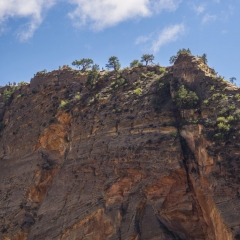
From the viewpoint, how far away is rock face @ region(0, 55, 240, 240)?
108 feet

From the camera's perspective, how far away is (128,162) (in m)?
36.8

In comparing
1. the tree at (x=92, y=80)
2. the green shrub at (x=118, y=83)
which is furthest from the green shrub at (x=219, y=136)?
the tree at (x=92, y=80)

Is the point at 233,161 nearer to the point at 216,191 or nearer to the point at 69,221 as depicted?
the point at 216,191

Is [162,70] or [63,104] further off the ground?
[162,70]

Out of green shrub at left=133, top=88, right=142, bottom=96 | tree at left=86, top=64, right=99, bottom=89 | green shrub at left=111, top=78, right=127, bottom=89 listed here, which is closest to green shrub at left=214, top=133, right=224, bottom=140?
green shrub at left=133, top=88, right=142, bottom=96

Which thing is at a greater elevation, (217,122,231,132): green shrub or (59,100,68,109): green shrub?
(59,100,68,109): green shrub

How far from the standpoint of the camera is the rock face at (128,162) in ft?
108

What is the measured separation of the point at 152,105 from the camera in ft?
132

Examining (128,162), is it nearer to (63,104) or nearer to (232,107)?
(232,107)

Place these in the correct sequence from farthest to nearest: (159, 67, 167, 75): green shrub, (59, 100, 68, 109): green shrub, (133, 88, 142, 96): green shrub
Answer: (59, 100, 68, 109): green shrub, (159, 67, 167, 75): green shrub, (133, 88, 142, 96): green shrub

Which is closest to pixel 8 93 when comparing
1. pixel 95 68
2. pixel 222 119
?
pixel 95 68

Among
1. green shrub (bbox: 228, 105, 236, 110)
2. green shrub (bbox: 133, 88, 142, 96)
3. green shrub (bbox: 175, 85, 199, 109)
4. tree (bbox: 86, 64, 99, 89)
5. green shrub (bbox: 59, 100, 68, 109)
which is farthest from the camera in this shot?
tree (bbox: 86, 64, 99, 89)

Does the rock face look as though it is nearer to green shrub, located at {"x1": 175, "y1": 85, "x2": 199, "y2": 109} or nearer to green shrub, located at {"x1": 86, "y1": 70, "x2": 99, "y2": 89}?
green shrub, located at {"x1": 86, "y1": 70, "x2": 99, "y2": 89}

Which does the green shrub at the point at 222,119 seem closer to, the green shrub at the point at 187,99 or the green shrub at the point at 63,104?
the green shrub at the point at 187,99
